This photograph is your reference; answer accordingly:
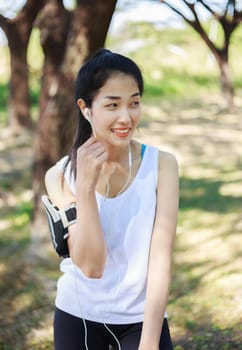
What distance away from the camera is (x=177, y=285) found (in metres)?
5.55

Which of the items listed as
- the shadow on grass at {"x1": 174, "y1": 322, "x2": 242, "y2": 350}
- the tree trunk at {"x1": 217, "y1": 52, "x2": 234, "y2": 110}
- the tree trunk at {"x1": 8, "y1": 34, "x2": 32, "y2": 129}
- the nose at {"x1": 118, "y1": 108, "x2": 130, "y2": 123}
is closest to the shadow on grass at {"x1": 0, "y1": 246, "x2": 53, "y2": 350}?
the shadow on grass at {"x1": 174, "y1": 322, "x2": 242, "y2": 350}

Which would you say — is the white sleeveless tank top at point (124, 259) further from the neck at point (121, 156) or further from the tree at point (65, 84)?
the tree at point (65, 84)

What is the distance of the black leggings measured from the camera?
1.94m

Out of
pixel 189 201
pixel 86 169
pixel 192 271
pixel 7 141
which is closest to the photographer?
pixel 86 169

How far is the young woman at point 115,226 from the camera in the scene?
73.9 inches

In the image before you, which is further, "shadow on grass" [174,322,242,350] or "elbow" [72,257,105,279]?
"shadow on grass" [174,322,242,350]

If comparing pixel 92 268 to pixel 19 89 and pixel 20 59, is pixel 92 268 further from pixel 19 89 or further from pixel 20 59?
pixel 19 89

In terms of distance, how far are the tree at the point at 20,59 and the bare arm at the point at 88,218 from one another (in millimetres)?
10401

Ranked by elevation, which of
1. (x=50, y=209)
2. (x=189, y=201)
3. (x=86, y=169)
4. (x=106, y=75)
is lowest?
(x=189, y=201)

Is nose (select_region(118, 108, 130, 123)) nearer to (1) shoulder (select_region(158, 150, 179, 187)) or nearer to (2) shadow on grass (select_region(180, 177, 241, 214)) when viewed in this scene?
(1) shoulder (select_region(158, 150, 179, 187))

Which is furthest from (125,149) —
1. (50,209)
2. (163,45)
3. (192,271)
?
(163,45)

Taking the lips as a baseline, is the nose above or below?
above

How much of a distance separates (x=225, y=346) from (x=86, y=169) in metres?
2.03

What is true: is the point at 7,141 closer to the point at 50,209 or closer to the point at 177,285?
the point at 177,285
